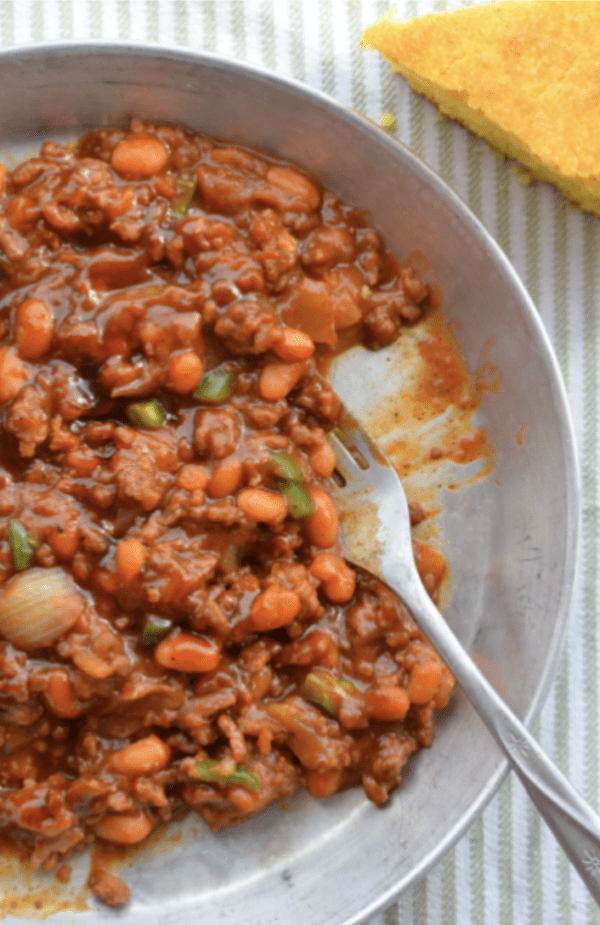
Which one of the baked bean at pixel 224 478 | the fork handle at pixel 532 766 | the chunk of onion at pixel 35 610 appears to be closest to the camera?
the fork handle at pixel 532 766

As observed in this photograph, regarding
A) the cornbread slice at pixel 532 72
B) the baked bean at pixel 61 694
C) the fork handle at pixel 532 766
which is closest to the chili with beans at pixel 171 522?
the baked bean at pixel 61 694

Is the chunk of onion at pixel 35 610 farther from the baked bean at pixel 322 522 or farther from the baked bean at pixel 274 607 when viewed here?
the baked bean at pixel 322 522

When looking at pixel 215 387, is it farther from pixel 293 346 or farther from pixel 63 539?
pixel 63 539

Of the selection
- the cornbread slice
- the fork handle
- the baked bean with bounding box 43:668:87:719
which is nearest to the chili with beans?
the baked bean with bounding box 43:668:87:719

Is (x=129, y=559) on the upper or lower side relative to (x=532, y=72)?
lower

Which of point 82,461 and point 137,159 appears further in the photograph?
point 137,159

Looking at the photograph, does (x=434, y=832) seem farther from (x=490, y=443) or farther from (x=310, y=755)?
(x=490, y=443)

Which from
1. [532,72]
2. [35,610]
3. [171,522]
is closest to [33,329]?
[171,522]
